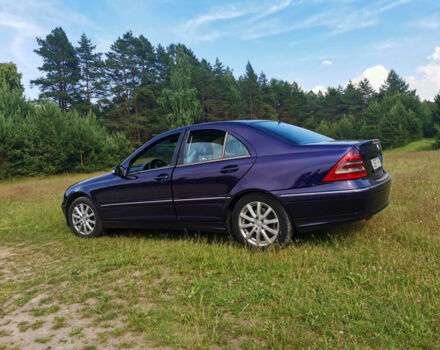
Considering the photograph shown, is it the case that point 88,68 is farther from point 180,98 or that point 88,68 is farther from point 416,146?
point 416,146

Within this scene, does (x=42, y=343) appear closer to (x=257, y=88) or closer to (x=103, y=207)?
(x=103, y=207)

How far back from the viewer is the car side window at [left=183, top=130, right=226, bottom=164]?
14.2 ft

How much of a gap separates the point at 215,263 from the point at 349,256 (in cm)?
140

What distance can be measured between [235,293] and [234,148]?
6.27 ft

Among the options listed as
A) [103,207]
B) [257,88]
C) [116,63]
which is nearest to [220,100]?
[257,88]

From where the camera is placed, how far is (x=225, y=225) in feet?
13.6

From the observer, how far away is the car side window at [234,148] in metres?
4.11

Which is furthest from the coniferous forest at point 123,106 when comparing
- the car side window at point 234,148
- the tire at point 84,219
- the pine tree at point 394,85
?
the car side window at point 234,148

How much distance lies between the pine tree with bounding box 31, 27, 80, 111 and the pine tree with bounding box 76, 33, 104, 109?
35.3 inches

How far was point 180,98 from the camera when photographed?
44.3 m

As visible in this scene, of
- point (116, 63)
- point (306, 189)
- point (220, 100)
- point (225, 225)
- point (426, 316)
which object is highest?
point (116, 63)

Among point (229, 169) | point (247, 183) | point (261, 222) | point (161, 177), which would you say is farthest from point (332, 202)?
point (161, 177)

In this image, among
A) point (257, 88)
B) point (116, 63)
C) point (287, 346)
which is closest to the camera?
point (287, 346)

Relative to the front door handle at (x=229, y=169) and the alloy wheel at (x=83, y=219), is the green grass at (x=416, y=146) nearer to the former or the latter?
the front door handle at (x=229, y=169)
